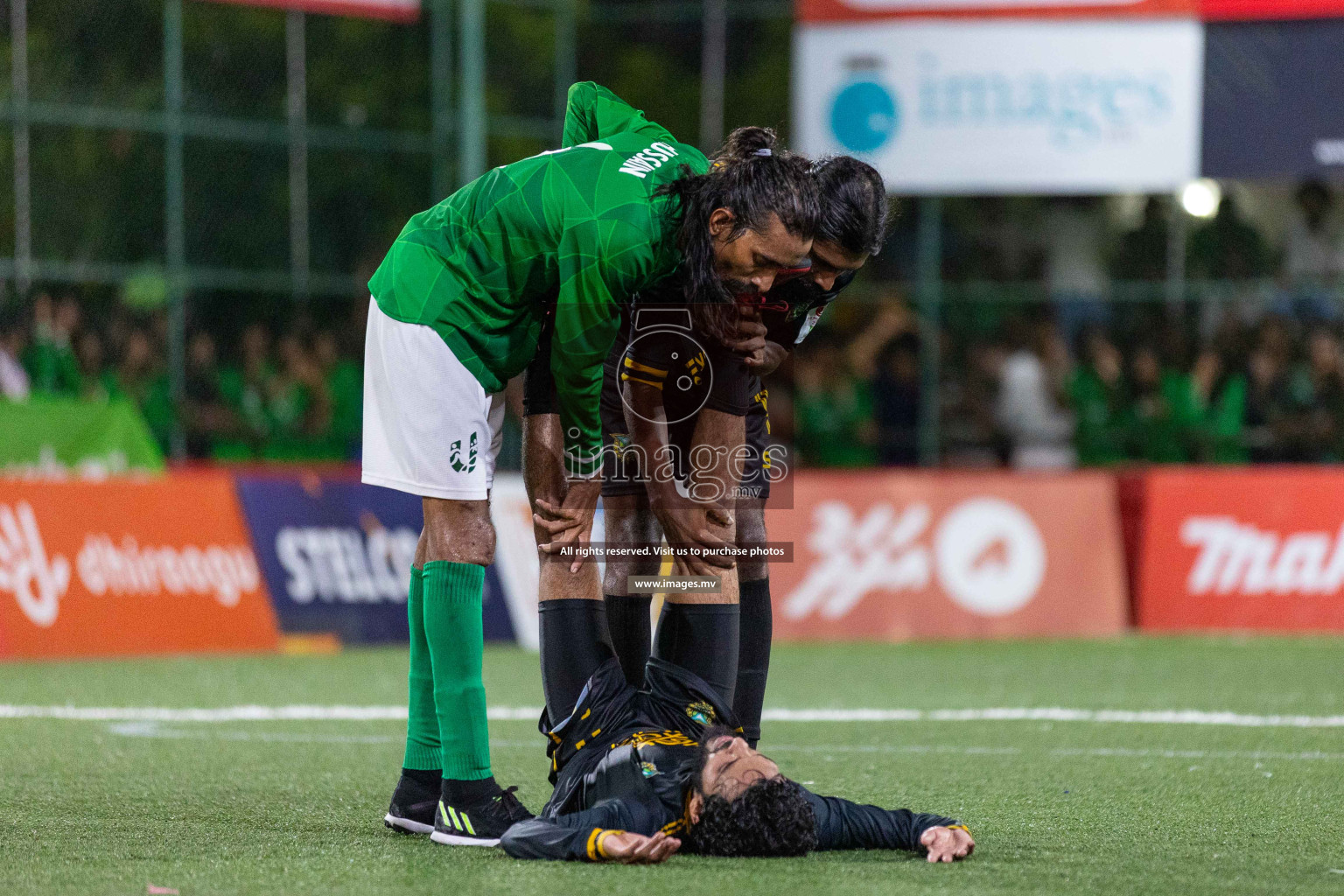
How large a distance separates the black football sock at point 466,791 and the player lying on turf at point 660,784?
18 cm

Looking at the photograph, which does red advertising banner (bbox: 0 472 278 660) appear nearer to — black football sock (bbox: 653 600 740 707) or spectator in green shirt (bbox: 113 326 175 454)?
spectator in green shirt (bbox: 113 326 175 454)

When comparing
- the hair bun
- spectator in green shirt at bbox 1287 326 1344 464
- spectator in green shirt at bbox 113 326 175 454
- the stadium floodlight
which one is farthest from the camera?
the stadium floodlight

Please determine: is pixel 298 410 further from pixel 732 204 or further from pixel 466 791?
pixel 732 204

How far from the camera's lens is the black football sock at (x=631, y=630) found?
544 cm

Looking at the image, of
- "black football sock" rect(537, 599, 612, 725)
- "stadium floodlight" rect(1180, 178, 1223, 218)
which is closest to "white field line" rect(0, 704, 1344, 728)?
"black football sock" rect(537, 599, 612, 725)

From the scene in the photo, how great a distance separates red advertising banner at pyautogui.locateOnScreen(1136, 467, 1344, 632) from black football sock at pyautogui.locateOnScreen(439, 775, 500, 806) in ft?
27.2

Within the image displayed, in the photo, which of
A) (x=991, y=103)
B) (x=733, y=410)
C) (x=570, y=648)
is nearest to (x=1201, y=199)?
(x=991, y=103)

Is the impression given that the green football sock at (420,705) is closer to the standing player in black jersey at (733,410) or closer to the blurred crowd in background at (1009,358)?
the standing player in black jersey at (733,410)

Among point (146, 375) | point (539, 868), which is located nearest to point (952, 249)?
point (146, 375)

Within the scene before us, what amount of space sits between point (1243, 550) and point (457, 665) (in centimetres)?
856

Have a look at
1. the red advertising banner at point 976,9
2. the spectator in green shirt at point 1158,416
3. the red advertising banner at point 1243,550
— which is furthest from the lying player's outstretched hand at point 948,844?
the red advertising banner at point 976,9

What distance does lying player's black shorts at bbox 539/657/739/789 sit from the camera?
4.92m

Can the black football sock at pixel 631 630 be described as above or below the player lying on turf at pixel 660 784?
above

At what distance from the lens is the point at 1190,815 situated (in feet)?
17.5
